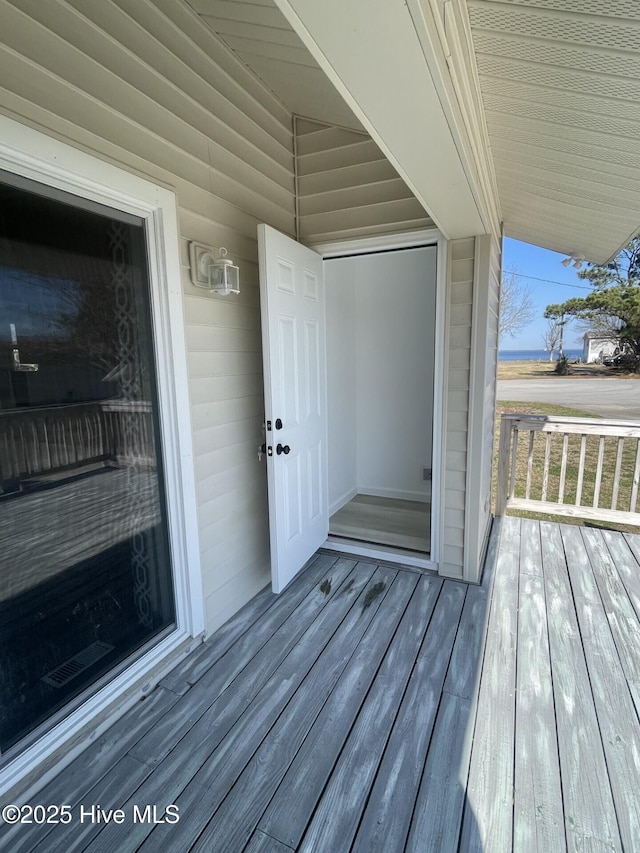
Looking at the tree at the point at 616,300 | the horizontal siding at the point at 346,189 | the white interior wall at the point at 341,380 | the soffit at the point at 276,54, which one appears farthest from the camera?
the tree at the point at 616,300

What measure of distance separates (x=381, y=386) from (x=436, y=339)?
1678 mm

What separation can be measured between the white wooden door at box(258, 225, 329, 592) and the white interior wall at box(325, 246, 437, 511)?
0.90m

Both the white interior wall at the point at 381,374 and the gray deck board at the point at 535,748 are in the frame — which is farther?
the white interior wall at the point at 381,374

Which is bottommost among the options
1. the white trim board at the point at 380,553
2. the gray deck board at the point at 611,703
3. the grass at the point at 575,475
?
the grass at the point at 575,475

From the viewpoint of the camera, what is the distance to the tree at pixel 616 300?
984cm

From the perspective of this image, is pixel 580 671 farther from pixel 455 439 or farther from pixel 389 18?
pixel 389 18

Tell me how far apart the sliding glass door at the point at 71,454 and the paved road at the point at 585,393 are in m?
9.21

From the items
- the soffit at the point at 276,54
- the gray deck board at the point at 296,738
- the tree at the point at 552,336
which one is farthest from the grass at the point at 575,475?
the tree at the point at 552,336

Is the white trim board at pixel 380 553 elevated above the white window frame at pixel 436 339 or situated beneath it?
situated beneath

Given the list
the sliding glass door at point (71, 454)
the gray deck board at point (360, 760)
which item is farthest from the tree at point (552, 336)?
the sliding glass door at point (71, 454)

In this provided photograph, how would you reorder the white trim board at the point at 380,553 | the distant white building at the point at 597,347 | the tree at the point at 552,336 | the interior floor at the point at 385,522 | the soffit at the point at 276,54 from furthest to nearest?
1. the tree at the point at 552,336
2. the distant white building at the point at 597,347
3. the interior floor at the point at 385,522
4. the white trim board at the point at 380,553
5. the soffit at the point at 276,54

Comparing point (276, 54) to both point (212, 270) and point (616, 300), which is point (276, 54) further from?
point (616, 300)

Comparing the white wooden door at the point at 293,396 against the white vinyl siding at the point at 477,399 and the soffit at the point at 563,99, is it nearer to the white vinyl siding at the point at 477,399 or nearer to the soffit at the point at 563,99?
the white vinyl siding at the point at 477,399

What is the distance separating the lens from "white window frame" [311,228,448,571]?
250cm
